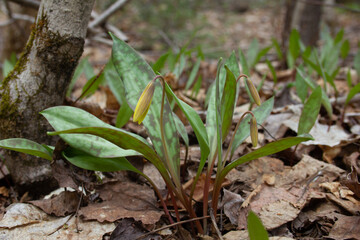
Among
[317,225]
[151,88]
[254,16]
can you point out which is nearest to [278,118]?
[317,225]

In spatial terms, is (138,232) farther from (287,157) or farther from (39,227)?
(287,157)

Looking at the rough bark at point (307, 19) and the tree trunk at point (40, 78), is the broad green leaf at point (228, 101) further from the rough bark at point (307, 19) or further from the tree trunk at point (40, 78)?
the rough bark at point (307, 19)

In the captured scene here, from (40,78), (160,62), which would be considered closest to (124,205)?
(40,78)

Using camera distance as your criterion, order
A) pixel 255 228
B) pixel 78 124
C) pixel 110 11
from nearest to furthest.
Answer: pixel 255 228 → pixel 78 124 → pixel 110 11

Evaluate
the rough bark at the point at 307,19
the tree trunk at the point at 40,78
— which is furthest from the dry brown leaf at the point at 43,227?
the rough bark at the point at 307,19

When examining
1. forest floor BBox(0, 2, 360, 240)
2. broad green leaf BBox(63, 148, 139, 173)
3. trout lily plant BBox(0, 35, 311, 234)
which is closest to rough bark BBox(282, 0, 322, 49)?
forest floor BBox(0, 2, 360, 240)

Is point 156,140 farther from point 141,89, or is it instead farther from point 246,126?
point 246,126
